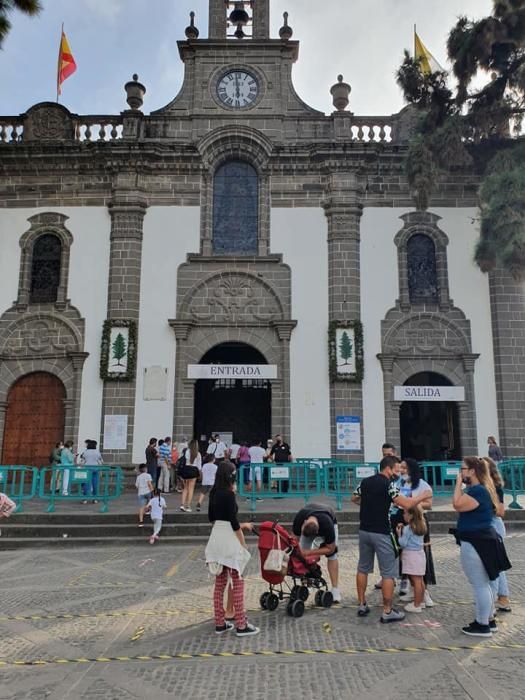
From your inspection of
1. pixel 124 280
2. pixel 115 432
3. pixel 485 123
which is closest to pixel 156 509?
pixel 115 432

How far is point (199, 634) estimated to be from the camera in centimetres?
523

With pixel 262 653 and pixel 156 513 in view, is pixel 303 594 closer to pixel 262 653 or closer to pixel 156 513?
pixel 262 653

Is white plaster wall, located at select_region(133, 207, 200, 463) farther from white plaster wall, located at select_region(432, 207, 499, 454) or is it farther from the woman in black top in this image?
the woman in black top

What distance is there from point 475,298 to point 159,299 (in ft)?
30.1

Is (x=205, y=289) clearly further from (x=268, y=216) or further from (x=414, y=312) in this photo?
(x=414, y=312)

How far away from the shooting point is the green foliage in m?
13.9

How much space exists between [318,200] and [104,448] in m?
9.44

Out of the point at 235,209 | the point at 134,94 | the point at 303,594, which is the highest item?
the point at 134,94

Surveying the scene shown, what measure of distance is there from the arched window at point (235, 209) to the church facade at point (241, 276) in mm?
48

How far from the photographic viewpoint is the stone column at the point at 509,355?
15.3 m

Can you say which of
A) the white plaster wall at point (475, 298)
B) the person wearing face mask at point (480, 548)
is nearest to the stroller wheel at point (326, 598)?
the person wearing face mask at point (480, 548)

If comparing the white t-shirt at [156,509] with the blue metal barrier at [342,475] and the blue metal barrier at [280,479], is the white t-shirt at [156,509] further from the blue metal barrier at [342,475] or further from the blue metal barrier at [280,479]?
the blue metal barrier at [342,475]

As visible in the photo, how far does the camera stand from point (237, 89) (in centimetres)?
1769

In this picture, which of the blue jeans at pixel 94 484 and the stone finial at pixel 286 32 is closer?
the blue jeans at pixel 94 484
